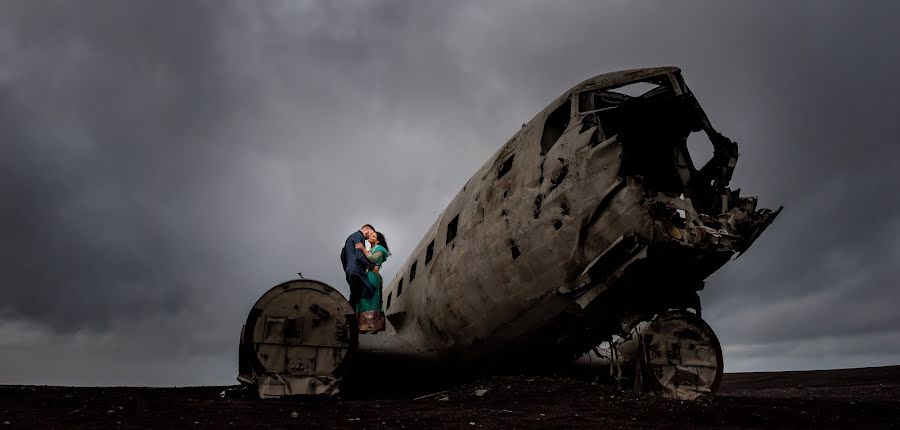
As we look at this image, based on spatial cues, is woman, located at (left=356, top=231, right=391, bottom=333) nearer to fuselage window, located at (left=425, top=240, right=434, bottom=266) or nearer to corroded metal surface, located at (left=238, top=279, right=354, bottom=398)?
fuselage window, located at (left=425, top=240, right=434, bottom=266)

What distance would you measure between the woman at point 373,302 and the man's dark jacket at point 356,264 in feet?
0.33

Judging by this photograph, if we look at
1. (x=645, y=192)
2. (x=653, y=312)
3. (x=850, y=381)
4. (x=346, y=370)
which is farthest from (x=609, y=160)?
(x=850, y=381)

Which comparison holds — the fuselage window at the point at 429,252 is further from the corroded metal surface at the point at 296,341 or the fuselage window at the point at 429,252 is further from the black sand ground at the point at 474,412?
the black sand ground at the point at 474,412

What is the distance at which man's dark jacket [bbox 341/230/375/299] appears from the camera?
44.8 feet

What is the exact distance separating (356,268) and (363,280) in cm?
34

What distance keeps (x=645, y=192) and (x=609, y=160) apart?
0.67 metres

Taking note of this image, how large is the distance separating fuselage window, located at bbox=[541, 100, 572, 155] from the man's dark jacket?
20.3ft

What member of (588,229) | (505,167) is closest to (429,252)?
(505,167)

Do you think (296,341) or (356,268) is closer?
(296,341)

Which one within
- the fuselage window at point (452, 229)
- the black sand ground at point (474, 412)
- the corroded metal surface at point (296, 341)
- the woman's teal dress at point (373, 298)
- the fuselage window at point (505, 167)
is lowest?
the black sand ground at point (474, 412)

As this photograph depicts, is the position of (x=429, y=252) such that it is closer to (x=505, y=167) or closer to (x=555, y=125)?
(x=505, y=167)

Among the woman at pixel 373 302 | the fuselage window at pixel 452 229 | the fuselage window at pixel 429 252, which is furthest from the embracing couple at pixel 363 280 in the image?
the fuselage window at pixel 452 229

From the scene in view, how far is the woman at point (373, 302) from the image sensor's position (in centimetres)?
1335

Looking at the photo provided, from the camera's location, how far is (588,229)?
813cm
